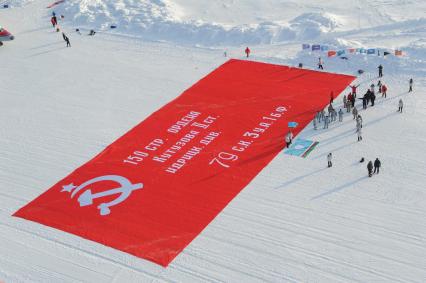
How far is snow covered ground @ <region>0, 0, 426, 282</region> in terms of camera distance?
84.6ft

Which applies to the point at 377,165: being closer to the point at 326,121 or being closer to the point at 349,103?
the point at 326,121

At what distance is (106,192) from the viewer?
3052 cm

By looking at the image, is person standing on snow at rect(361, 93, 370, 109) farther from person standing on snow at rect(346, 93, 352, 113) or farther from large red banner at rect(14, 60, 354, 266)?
large red banner at rect(14, 60, 354, 266)

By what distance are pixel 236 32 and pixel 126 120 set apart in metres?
14.1

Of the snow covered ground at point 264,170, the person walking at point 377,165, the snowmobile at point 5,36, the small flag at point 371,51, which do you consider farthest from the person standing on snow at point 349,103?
the snowmobile at point 5,36

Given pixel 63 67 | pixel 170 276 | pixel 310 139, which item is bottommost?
pixel 170 276

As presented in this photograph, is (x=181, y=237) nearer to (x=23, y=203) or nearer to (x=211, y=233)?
(x=211, y=233)

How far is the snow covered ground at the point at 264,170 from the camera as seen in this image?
25797mm

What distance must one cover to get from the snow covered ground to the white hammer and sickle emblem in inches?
75.6

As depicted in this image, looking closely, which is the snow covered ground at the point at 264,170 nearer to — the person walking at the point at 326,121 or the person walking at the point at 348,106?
the person walking at the point at 326,121

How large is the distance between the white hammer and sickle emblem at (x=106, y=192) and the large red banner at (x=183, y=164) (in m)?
0.05

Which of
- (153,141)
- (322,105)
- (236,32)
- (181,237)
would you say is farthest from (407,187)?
(236,32)

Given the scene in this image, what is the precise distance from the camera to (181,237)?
27.3 meters

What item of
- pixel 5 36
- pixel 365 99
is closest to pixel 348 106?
pixel 365 99
